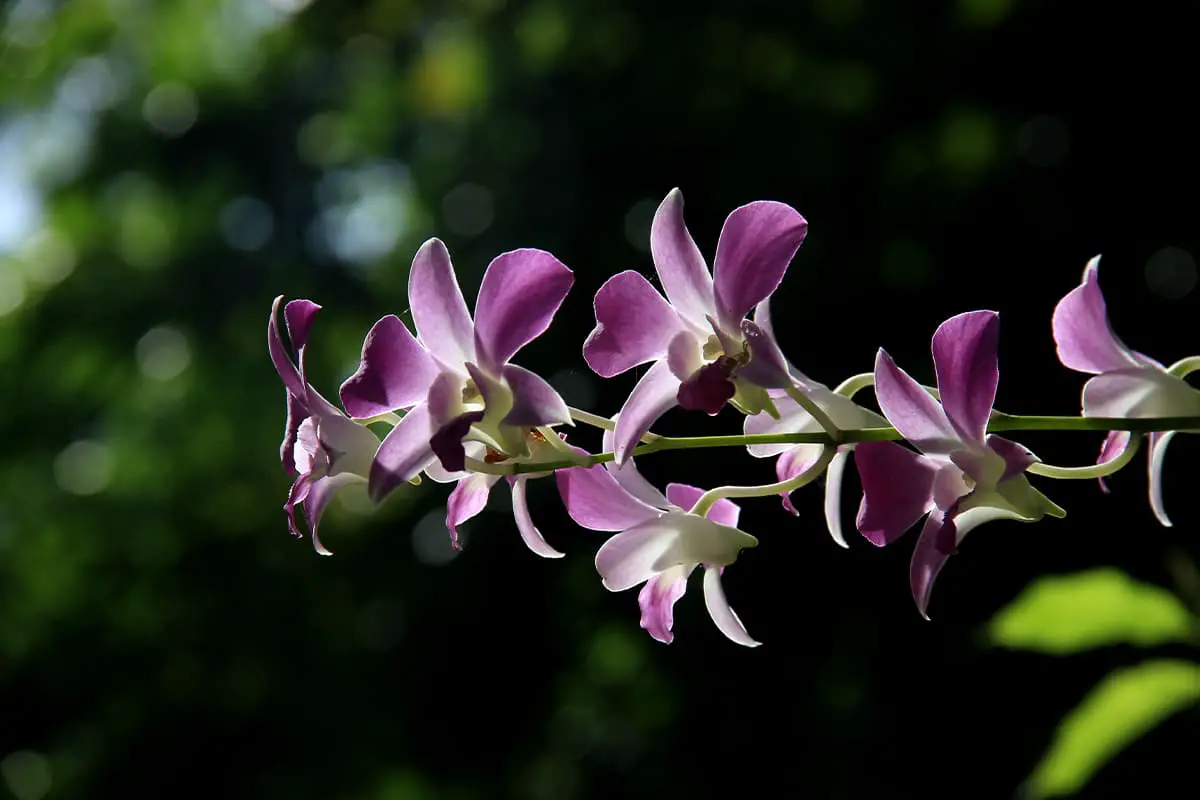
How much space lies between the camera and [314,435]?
0.54 m

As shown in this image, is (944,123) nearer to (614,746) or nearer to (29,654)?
(614,746)

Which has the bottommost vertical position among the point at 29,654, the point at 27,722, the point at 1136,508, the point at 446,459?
the point at 27,722

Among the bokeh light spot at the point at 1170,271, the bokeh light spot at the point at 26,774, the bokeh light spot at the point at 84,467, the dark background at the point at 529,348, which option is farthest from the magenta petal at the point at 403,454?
the bokeh light spot at the point at 26,774

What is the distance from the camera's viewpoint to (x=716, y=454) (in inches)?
160

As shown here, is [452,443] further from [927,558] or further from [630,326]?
[927,558]

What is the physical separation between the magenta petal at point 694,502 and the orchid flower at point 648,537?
0.9 inches

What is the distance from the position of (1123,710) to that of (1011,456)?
378mm

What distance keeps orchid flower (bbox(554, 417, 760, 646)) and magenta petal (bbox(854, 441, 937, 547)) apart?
8cm

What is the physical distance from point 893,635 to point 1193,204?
1.77 m

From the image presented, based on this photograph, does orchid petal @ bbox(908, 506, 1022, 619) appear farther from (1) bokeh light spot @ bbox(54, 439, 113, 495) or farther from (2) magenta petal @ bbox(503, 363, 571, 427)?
(1) bokeh light spot @ bbox(54, 439, 113, 495)

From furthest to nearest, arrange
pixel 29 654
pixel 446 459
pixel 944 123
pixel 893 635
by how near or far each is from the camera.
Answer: pixel 29 654
pixel 944 123
pixel 893 635
pixel 446 459

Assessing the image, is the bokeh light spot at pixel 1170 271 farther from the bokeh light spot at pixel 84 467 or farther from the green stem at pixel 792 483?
the bokeh light spot at pixel 84 467

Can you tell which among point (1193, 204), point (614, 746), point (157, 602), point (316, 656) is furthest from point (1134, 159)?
point (157, 602)

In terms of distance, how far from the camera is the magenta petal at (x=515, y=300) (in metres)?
0.46
